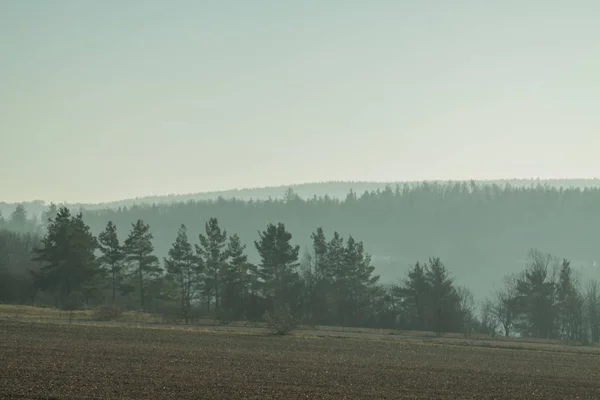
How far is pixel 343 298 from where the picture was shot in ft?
250

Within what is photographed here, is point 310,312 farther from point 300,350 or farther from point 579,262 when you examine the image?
point 579,262

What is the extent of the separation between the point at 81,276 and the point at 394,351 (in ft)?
147

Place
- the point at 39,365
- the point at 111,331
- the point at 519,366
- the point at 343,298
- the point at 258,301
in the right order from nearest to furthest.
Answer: the point at 39,365
the point at 519,366
the point at 111,331
the point at 258,301
the point at 343,298

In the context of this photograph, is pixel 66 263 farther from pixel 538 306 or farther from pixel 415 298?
pixel 538 306

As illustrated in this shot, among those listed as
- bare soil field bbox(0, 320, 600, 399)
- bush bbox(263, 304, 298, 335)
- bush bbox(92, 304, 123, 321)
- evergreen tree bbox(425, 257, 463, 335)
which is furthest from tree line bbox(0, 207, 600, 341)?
bare soil field bbox(0, 320, 600, 399)

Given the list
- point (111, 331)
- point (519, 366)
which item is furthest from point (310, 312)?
point (519, 366)

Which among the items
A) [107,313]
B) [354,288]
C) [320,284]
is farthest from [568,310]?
[107,313]

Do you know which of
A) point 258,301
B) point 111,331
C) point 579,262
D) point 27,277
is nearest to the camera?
point 111,331

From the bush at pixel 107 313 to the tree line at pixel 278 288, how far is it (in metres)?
9.28

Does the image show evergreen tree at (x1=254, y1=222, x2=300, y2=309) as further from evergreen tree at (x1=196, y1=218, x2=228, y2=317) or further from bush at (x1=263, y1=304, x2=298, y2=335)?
bush at (x1=263, y1=304, x2=298, y2=335)

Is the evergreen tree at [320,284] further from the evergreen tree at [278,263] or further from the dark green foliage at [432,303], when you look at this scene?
the dark green foliage at [432,303]

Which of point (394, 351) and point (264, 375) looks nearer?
point (264, 375)

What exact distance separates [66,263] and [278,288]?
23747 millimetres

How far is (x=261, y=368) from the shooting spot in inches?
1287
